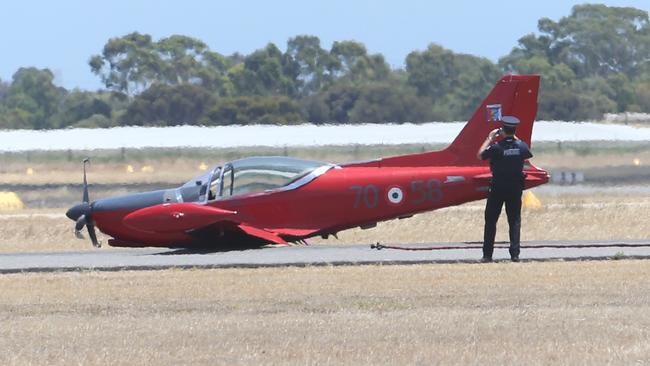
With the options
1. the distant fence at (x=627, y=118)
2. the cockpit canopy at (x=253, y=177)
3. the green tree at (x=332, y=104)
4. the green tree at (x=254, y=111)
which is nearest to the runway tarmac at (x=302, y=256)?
the cockpit canopy at (x=253, y=177)

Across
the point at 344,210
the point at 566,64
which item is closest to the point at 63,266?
the point at 344,210

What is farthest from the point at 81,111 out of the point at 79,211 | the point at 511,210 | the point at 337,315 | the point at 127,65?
the point at 337,315

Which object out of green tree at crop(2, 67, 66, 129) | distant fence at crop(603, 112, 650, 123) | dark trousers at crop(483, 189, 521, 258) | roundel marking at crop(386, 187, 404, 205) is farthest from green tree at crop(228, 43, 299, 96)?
dark trousers at crop(483, 189, 521, 258)

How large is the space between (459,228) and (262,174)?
25.1 feet

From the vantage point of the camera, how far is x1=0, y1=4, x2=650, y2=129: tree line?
72.4m

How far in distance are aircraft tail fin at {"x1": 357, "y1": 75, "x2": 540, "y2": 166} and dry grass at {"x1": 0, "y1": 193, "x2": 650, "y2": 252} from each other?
275 cm

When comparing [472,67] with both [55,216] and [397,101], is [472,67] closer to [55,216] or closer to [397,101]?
[397,101]

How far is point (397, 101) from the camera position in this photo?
69562mm

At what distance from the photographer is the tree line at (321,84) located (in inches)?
2852

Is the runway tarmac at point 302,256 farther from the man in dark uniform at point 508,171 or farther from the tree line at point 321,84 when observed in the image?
the tree line at point 321,84

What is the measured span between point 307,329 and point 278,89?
244ft

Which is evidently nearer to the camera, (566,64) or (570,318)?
(570,318)

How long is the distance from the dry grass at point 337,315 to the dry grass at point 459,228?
23.0ft

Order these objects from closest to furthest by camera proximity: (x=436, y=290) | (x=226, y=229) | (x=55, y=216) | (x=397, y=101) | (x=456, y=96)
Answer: (x=436, y=290), (x=226, y=229), (x=55, y=216), (x=397, y=101), (x=456, y=96)
